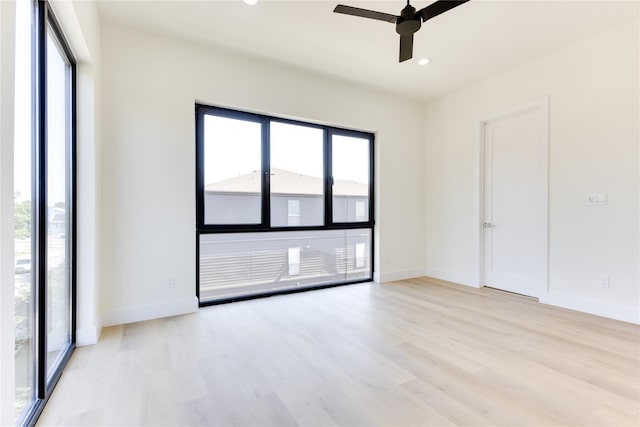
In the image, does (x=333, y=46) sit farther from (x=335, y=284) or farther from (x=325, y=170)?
(x=335, y=284)

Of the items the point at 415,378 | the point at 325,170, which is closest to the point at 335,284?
the point at 325,170

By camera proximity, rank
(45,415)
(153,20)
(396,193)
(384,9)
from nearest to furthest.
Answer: (45,415) < (384,9) < (153,20) < (396,193)

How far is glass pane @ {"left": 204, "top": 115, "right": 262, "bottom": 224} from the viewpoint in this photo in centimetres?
343

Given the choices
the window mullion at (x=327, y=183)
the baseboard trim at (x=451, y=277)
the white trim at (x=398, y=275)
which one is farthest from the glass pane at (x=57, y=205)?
the baseboard trim at (x=451, y=277)

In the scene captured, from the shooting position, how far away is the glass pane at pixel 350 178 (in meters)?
4.39

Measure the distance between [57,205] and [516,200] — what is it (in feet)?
15.5

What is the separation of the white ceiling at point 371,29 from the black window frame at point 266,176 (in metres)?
0.68

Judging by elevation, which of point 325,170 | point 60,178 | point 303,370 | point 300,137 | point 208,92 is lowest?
point 303,370

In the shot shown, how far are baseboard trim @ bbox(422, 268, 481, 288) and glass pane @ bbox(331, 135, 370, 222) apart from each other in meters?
1.41

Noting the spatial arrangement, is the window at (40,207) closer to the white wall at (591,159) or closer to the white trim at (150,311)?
the white trim at (150,311)

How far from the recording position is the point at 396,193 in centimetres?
475

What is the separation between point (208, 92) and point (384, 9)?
194cm

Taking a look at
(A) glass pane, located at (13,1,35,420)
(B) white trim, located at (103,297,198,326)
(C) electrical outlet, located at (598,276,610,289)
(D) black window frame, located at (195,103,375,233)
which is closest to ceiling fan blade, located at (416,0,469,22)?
(D) black window frame, located at (195,103,375,233)

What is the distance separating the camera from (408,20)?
221 centimetres
